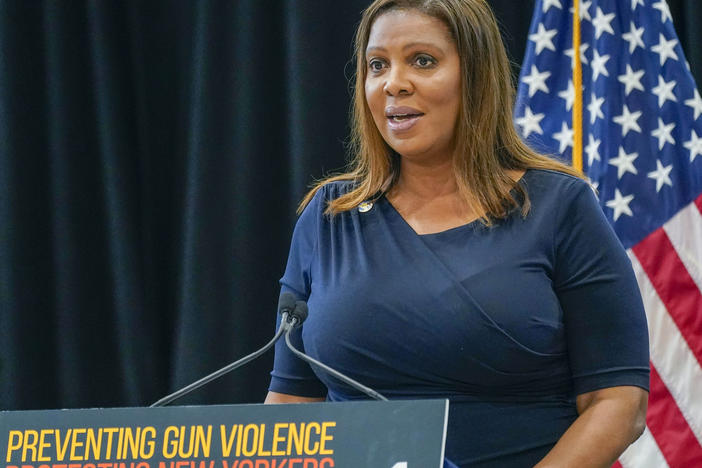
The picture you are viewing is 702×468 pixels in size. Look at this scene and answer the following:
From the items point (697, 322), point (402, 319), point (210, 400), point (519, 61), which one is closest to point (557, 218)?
point (402, 319)

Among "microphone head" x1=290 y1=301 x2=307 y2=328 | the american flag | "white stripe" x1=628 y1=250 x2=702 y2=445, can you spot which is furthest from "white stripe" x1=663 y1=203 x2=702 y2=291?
"microphone head" x1=290 y1=301 x2=307 y2=328

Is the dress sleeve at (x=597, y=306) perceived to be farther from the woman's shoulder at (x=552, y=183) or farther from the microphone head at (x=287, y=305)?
the microphone head at (x=287, y=305)

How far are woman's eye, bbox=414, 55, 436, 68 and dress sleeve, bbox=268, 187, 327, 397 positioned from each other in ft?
0.98

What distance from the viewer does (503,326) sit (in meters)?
1.36

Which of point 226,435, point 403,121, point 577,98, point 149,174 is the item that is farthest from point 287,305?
point 149,174

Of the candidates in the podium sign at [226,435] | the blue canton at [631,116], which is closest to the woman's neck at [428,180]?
the podium sign at [226,435]

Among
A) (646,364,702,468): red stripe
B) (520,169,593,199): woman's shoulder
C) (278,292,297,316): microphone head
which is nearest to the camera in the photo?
(278,292,297,316): microphone head

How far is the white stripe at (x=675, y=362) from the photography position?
2.33 metres

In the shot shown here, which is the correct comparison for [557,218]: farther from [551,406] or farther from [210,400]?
[210,400]

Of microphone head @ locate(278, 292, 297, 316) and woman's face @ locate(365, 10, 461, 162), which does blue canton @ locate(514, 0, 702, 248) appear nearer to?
woman's face @ locate(365, 10, 461, 162)

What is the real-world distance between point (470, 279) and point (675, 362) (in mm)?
1167

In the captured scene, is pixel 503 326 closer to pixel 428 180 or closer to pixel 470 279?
pixel 470 279

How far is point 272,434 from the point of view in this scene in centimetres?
106

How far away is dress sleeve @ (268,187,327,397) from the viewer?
1.57 metres
